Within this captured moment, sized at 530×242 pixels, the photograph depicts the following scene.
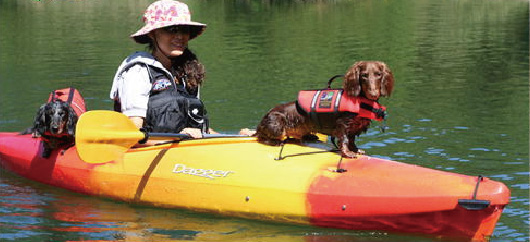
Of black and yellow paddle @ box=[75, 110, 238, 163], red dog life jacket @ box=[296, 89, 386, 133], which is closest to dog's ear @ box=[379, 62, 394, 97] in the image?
red dog life jacket @ box=[296, 89, 386, 133]

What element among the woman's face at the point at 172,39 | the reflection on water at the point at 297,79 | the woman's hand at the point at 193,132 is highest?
the woman's face at the point at 172,39

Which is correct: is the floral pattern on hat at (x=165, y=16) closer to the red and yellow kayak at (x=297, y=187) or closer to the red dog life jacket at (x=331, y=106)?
the red and yellow kayak at (x=297, y=187)

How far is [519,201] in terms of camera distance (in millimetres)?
6914

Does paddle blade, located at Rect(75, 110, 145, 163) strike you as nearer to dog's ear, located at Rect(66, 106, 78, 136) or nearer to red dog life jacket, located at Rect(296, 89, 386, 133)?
dog's ear, located at Rect(66, 106, 78, 136)

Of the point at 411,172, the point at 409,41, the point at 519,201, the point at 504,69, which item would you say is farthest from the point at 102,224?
the point at 409,41

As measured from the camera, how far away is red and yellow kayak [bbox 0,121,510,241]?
558cm

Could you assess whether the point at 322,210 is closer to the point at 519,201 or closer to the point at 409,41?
the point at 519,201

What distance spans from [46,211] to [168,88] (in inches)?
60.5

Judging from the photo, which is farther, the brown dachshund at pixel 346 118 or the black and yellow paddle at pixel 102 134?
the black and yellow paddle at pixel 102 134

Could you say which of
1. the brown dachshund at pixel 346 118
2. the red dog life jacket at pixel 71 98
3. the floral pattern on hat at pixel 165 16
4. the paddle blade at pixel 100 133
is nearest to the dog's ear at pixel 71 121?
the red dog life jacket at pixel 71 98

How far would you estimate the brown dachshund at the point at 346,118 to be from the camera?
578cm

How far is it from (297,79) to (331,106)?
8.41 meters

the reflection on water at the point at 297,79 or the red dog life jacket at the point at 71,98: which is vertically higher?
the red dog life jacket at the point at 71,98

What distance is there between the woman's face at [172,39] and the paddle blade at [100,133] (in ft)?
2.54
